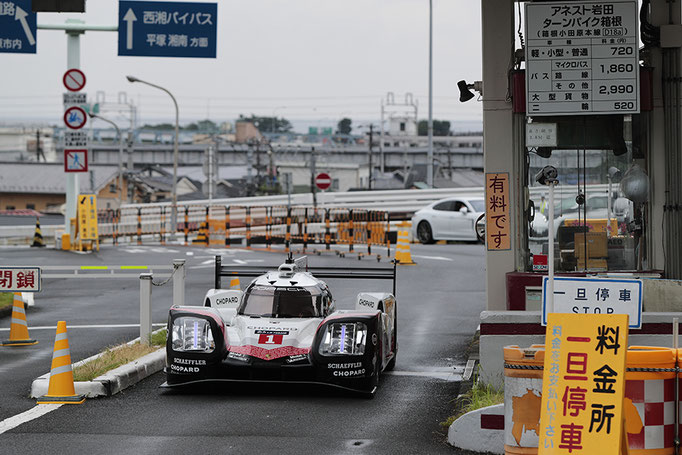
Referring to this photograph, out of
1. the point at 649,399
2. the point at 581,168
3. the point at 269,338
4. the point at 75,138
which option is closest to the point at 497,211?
the point at 581,168

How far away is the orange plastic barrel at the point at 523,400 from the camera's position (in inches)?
284

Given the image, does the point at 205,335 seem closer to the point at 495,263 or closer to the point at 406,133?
the point at 495,263

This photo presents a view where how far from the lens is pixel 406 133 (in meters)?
126

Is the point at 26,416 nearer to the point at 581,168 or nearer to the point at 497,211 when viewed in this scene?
the point at 497,211

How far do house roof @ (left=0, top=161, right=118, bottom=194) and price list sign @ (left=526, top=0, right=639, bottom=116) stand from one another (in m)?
67.3

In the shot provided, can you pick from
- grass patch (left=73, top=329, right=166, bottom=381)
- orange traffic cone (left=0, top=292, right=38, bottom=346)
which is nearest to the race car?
grass patch (left=73, top=329, right=166, bottom=381)

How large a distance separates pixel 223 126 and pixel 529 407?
493 ft

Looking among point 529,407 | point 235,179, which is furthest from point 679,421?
point 235,179

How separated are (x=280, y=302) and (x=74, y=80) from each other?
19412 mm

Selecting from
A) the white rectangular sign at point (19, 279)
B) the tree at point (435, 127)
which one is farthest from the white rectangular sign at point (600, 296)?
the tree at point (435, 127)

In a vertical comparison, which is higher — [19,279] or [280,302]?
[19,279]

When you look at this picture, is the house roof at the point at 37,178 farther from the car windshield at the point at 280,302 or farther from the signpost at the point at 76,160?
the car windshield at the point at 280,302

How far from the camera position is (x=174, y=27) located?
2116 centimetres

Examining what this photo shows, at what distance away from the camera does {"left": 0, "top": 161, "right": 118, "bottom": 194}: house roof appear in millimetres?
76625
